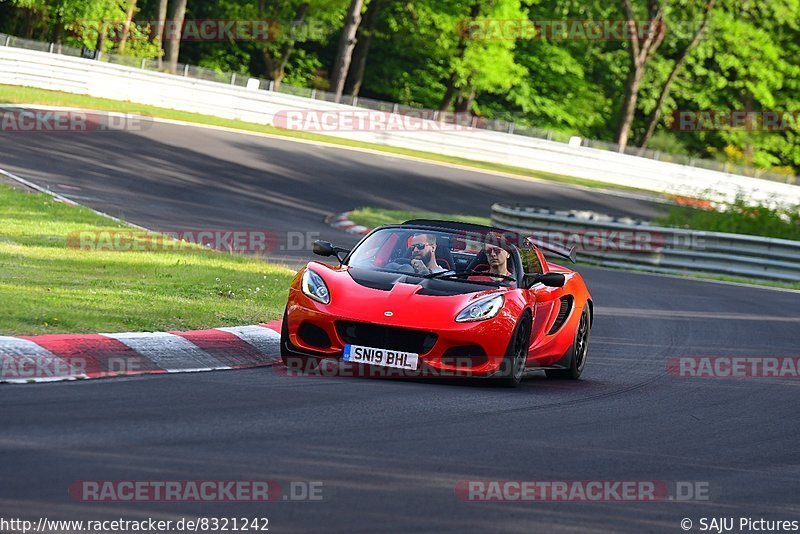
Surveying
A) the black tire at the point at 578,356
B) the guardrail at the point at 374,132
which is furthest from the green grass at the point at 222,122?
the black tire at the point at 578,356

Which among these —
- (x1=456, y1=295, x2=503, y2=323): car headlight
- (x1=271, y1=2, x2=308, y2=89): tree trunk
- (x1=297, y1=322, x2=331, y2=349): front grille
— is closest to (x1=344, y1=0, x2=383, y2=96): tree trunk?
(x1=271, y1=2, x2=308, y2=89): tree trunk

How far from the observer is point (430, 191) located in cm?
3159

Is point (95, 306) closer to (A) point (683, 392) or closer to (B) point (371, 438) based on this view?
(B) point (371, 438)

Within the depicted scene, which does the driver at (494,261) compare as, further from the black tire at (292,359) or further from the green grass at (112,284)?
the green grass at (112,284)

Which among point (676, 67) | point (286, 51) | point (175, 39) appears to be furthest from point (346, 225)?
point (676, 67)

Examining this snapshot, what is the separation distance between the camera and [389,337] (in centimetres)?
892

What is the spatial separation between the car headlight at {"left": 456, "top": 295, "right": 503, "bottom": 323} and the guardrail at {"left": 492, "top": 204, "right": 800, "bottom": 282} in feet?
48.2

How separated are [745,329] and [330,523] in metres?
11.0

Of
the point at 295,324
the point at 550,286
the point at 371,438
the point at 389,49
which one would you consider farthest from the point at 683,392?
the point at 389,49

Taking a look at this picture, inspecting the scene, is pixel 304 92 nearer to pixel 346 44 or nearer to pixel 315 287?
pixel 346 44

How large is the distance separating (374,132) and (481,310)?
3081 cm

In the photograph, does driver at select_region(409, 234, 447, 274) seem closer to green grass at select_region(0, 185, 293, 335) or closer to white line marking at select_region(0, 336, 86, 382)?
green grass at select_region(0, 185, 293, 335)

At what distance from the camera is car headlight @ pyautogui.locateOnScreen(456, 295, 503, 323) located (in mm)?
9148

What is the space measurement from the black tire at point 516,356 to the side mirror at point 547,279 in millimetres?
478
